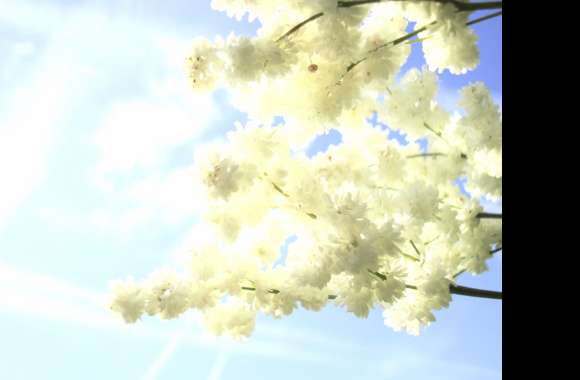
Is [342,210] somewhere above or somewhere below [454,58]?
below

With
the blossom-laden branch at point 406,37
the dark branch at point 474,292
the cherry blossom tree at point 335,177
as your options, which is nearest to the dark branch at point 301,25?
the cherry blossom tree at point 335,177

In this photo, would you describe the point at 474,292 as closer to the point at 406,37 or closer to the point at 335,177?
the point at 335,177

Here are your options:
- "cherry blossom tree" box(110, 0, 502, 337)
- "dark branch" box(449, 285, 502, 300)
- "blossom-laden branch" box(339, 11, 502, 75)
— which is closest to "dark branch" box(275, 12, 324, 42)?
"cherry blossom tree" box(110, 0, 502, 337)

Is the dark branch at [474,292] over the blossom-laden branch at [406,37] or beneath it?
beneath

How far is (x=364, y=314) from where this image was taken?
5.98ft

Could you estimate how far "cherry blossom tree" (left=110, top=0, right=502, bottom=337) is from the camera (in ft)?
5.68

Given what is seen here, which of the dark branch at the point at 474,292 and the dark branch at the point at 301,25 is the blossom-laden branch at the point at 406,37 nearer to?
the dark branch at the point at 301,25

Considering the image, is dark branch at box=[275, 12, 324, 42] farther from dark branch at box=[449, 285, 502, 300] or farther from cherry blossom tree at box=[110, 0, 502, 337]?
dark branch at box=[449, 285, 502, 300]

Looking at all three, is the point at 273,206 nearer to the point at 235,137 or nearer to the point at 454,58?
the point at 235,137

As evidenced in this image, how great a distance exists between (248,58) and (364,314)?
0.81 metres

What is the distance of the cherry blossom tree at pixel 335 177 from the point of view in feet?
5.68

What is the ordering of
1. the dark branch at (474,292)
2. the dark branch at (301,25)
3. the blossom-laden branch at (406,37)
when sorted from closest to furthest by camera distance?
the blossom-laden branch at (406,37) → the dark branch at (301,25) → the dark branch at (474,292)

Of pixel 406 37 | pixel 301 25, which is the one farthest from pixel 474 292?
pixel 301 25
